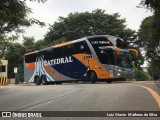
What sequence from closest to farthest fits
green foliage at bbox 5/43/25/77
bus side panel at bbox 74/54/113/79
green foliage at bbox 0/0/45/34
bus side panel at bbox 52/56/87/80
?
green foliage at bbox 0/0/45/34 < bus side panel at bbox 74/54/113/79 < bus side panel at bbox 52/56/87/80 < green foliage at bbox 5/43/25/77

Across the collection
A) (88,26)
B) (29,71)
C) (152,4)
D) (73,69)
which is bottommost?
(73,69)

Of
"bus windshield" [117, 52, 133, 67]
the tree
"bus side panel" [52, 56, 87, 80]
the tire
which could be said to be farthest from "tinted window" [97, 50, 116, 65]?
the tire

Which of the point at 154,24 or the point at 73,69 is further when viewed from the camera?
the point at 73,69

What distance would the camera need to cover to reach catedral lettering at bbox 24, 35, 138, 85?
3055 cm

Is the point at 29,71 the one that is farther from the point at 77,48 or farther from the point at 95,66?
the point at 95,66

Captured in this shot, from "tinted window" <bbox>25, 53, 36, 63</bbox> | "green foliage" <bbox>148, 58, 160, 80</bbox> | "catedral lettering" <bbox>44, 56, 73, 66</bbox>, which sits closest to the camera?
"catedral lettering" <bbox>44, 56, 73, 66</bbox>

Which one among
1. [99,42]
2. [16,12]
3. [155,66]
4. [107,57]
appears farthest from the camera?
[155,66]

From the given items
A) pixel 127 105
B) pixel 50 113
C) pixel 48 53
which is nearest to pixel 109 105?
pixel 127 105

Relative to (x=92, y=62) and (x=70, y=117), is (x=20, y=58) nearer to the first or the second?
(x=92, y=62)

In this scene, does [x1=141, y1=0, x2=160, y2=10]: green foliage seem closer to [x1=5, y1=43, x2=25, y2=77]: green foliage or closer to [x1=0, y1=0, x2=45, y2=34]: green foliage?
[x1=0, y1=0, x2=45, y2=34]: green foliage

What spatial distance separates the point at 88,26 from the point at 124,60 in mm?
34672

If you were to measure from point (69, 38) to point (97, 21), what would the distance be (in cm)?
526

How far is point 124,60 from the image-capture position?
3125cm

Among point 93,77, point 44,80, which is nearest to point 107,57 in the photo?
point 93,77
